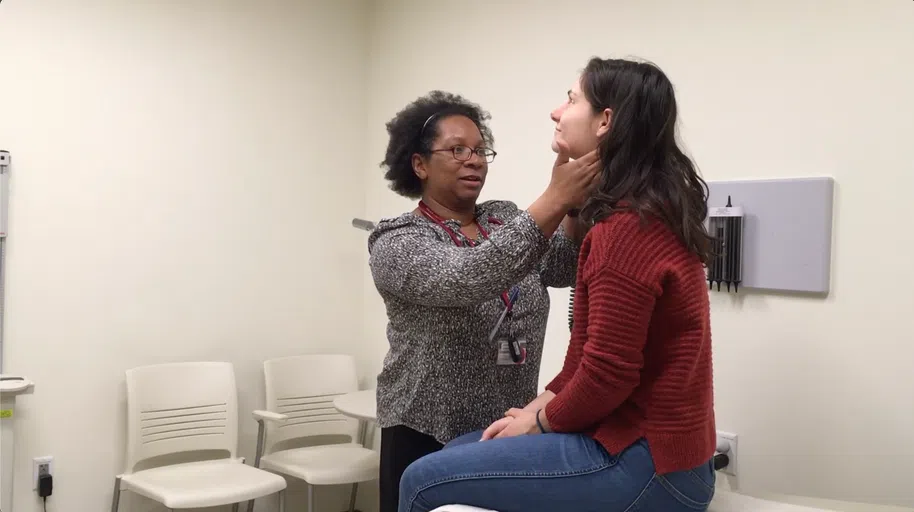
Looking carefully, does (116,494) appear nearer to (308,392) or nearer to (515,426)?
(308,392)

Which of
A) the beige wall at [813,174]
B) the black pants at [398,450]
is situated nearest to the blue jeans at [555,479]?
the black pants at [398,450]

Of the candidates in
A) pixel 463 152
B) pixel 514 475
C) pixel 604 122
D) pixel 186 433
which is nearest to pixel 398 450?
pixel 514 475

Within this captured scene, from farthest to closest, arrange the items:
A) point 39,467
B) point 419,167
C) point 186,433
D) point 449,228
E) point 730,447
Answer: point 186,433
point 39,467
point 730,447
point 419,167
point 449,228

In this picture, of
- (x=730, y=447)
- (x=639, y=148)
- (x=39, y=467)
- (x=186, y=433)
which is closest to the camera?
(x=639, y=148)

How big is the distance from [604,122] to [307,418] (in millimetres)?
2463

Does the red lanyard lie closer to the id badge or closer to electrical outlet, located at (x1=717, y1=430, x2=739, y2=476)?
the id badge

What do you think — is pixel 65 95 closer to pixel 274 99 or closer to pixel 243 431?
pixel 274 99

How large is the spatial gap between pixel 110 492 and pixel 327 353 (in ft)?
3.58

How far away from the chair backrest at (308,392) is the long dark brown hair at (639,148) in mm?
2335

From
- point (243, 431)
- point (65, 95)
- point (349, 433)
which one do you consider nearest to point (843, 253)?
point (349, 433)

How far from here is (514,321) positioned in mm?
1878

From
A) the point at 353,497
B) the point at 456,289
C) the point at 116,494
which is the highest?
the point at 456,289

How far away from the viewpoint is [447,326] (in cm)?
181

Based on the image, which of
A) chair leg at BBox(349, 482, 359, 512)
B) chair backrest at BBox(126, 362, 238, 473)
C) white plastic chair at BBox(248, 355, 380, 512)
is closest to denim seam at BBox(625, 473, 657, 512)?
white plastic chair at BBox(248, 355, 380, 512)
